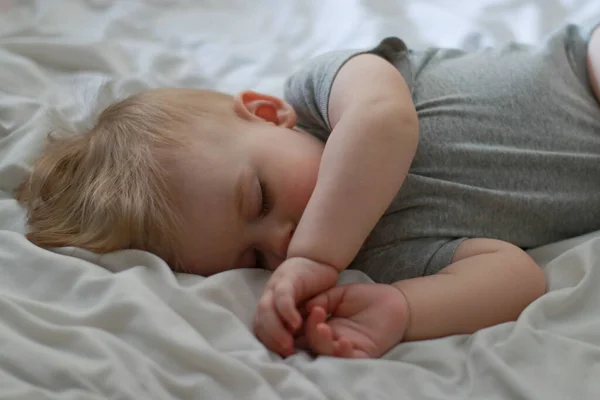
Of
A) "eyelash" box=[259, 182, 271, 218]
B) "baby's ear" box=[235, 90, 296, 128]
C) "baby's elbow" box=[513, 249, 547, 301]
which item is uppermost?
"baby's ear" box=[235, 90, 296, 128]

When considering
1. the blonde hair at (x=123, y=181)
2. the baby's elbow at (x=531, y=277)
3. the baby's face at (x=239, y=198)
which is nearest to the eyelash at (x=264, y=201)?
the baby's face at (x=239, y=198)

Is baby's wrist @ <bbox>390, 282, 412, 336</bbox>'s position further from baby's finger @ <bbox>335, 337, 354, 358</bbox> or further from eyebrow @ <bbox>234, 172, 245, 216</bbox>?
eyebrow @ <bbox>234, 172, 245, 216</bbox>

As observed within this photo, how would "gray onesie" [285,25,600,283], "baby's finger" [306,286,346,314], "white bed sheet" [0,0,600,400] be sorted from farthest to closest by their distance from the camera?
"gray onesie" [285,25,600,283] < "baby's finger" [306,286,346,314] < "white bed sheet" [0,0,600,400]

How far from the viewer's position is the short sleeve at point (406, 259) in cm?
87

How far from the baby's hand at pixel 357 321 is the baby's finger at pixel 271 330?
29 mm

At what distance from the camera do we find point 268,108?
991mm

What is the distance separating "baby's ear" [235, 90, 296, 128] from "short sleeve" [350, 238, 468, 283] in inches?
9.3

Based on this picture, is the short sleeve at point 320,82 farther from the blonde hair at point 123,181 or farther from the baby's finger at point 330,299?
the baby's finger at point 330,299

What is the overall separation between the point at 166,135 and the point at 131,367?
1.05ft

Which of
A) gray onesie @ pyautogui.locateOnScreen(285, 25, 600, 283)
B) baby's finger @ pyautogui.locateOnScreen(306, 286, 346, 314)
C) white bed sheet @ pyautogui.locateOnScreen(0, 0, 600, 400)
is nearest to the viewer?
white bed sheet @ pyautogui.locateOnScreen(0, 0, 600, 400)

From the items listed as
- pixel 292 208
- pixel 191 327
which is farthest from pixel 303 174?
pixel 191 327

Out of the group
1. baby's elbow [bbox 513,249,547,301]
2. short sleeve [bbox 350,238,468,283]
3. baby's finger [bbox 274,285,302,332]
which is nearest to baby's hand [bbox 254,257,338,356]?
baby's finger [bbox 274,285,302,332]

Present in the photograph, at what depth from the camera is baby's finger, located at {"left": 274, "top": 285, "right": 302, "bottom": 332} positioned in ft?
2.37

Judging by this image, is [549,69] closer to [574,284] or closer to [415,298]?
[574,284]
